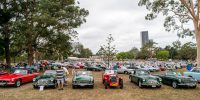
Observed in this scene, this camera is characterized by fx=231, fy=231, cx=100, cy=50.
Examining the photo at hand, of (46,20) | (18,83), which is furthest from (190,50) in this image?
(18,83)

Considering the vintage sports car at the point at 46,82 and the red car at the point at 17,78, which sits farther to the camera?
the red car at the point at 17,78

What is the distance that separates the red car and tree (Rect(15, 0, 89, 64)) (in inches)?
525

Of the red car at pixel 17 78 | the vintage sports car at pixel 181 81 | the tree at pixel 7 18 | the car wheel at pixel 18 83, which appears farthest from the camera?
the tree at pixel 7 18

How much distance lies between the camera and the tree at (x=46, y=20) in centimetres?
3316

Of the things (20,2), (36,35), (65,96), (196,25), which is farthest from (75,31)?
(65,96)

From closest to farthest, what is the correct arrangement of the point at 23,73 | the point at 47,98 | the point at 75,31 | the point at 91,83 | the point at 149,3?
the point at 47,98, the point at 91,83, the point at 23,73, the point at 149,3, the point at 75,31

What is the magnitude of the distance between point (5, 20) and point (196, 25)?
28.5 metres

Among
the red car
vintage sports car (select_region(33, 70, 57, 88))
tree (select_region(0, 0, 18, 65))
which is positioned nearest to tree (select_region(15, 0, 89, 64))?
tree (select_region(0, 0, 18, 65))

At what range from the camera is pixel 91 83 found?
55.4 ft

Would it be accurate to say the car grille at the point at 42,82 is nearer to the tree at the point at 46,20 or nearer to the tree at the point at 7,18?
the tree at the point at 46,20

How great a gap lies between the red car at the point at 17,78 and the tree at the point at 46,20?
43.8 ft

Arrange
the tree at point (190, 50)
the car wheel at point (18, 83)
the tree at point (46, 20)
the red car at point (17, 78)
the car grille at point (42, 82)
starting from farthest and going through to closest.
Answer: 1. the tree at point (190, 50)
2. the tree at point (46, 20)
3. the car wheel at point (18, 83)
4. the red car at point (17, 78)
5. the car grille at point (42, 82)

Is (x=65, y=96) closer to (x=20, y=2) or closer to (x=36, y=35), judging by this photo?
(x=36, y=35)

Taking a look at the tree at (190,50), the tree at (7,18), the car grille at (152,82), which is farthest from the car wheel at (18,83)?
the tree at (190,50)
